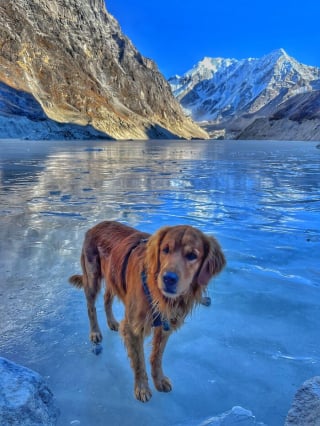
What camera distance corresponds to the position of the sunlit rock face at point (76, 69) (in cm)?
12331

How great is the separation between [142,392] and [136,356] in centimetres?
30

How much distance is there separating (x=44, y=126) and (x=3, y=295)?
106461mm

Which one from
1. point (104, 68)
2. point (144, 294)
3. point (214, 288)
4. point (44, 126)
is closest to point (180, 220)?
point (214, 288)

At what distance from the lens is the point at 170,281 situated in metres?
3.23

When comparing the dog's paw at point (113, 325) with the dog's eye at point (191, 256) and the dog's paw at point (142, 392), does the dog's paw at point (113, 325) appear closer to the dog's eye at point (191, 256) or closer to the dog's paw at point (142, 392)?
the dog's paw at point (142, 392)

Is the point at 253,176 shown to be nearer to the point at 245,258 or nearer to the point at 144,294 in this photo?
the point at 245,258

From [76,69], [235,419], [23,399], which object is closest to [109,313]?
[23,399]

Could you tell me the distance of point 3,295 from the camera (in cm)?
543

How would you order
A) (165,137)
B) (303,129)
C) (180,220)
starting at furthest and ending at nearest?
(165,137) < (303,129) < (180,220)

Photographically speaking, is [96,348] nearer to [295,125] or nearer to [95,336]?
[95,336]

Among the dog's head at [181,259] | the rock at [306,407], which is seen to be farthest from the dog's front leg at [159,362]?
the rock at [306,407]

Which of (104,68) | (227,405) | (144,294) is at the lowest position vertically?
(227,405)

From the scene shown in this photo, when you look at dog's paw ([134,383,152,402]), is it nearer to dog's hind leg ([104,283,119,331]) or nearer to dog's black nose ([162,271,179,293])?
dog's black nose ([162,271,179,293])

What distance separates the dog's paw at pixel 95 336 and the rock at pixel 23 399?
118 cm
